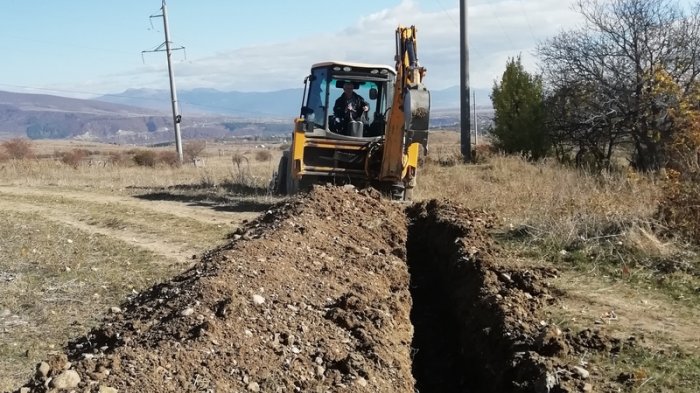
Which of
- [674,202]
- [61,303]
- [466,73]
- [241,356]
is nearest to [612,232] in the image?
[674,202]

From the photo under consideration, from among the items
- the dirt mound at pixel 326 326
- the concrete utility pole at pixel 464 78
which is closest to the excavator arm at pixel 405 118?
the dirt mound at pixel 326 326

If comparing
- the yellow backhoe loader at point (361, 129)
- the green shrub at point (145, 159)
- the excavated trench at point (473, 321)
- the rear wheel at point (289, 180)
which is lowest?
the green shrub at point (145, 159)

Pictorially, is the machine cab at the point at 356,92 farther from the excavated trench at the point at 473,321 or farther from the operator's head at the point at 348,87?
the excavated trench at the point at 473,321

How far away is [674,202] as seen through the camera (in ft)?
27.4

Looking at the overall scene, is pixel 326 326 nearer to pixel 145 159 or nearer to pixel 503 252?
pixel 503 252

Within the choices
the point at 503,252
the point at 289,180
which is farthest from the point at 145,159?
the point at 503,252

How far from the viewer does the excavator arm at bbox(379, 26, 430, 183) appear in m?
11.2

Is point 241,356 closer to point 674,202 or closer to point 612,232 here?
point 612,232

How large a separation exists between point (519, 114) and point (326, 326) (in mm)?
20559

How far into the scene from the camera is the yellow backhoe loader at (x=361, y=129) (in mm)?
12242

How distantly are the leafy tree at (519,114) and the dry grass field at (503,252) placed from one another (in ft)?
31.1

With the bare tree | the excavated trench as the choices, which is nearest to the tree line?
the bare tree

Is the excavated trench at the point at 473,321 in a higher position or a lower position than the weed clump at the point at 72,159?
higher

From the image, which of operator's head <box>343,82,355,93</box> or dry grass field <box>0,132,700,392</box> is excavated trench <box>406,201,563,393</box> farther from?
operator's head <box>343,82,355,93</box>
